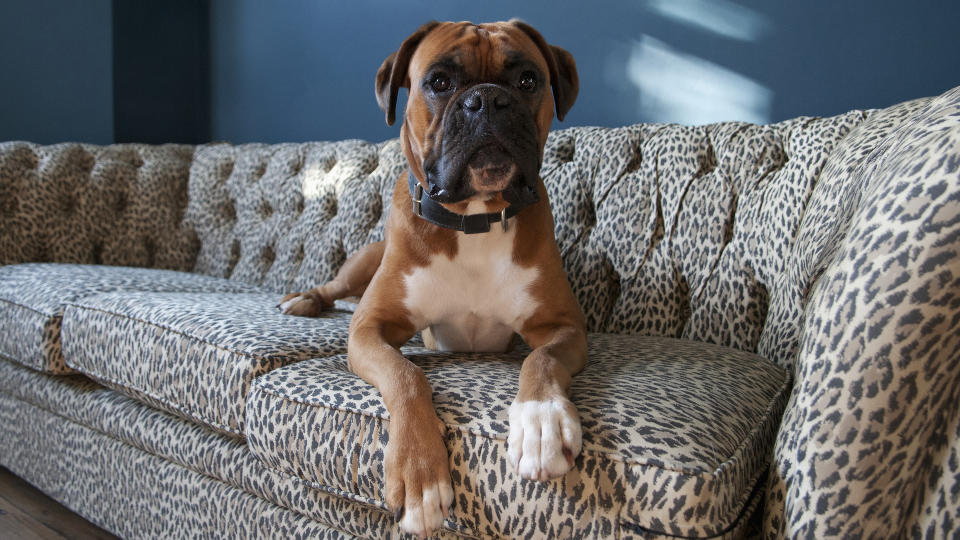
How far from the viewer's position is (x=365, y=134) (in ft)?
12.1

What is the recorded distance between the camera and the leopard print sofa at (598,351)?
94 centimetres

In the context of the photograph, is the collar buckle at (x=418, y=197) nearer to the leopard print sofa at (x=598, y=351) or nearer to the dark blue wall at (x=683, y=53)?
the leopard print sofa at (x=598, y=351)

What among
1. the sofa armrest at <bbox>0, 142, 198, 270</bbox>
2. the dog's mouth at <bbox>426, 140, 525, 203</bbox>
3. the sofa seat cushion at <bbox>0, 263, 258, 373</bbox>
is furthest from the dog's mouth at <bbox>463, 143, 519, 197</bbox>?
the sofa armrest at <bbox>0, 142, 198, 270</bbox>

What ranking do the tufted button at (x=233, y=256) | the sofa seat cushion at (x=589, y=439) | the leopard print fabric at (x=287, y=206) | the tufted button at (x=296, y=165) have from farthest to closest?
the tufted button at (x=233, y=256) < the tufted button at (x=296, y=165) < the leopard print fabric at (x=287, y=206) < the sofa seat cushion at (x=589, y=439)

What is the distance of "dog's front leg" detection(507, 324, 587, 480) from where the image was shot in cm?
105

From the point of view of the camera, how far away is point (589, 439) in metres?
1.09

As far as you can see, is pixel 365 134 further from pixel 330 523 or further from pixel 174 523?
pixel 330 523

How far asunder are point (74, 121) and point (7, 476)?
2714 mm

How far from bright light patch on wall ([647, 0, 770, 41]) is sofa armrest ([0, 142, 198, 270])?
7.74 ft

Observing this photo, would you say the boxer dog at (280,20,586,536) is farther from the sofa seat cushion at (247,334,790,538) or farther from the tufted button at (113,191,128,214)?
the tufted button at (113,191,128,214)

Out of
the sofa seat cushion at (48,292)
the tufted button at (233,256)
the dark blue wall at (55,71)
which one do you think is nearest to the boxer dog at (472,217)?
the sofa seat cushion at (48,292)

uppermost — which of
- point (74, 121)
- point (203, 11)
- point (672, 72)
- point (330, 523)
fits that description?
point (203, 11)

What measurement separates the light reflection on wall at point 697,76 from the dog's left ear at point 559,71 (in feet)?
2.87

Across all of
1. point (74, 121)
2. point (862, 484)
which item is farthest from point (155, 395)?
point (74, 121)
